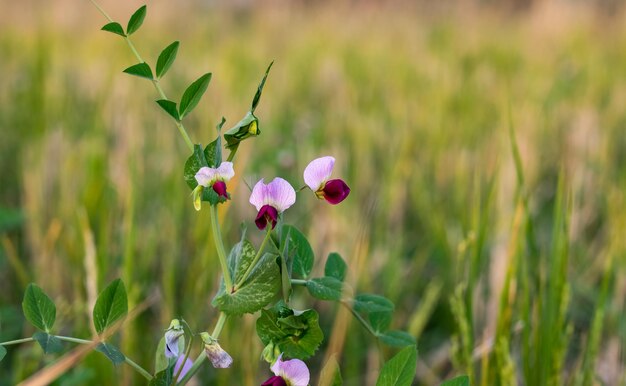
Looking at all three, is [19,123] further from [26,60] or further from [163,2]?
[163,2]

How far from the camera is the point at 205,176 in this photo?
1.88ft

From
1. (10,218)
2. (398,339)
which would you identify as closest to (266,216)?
(398,339)

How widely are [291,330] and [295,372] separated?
0.03 meters

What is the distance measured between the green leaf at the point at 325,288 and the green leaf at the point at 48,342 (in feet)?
0.65

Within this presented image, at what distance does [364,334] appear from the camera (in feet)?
4.70

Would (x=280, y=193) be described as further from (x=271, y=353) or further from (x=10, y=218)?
(x=10, y=218)

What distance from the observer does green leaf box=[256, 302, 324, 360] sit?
575 millimetres

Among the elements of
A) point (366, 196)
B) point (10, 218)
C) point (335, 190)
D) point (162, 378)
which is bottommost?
point (366, 196)

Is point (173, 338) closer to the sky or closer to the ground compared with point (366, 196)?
closer to the sky

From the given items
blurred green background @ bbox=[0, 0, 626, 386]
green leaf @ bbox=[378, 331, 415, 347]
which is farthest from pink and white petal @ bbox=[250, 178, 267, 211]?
blurred green background @ bbox=[0, 0, 626, 386]

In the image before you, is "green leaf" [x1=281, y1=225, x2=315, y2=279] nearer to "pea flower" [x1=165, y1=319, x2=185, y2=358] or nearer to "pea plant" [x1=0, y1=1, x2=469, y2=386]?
"pea plant" [x1=0, y1=1, x2=469, y2=386]

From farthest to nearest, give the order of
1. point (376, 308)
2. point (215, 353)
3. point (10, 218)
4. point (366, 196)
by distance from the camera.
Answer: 1. point (366, 196)
2. point (10, 218)
3. point (376, 308)
4. point (215, 353)

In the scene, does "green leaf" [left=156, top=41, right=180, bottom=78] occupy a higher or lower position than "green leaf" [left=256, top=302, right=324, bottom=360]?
higher

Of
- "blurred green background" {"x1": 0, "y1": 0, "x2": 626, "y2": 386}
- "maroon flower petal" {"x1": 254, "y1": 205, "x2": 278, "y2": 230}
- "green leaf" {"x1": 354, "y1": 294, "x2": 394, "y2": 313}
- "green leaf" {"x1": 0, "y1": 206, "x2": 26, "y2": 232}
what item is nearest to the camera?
"maroon flower petal" {"x1": 254, "y1": 205, "x2": 278, "y2": 230}
